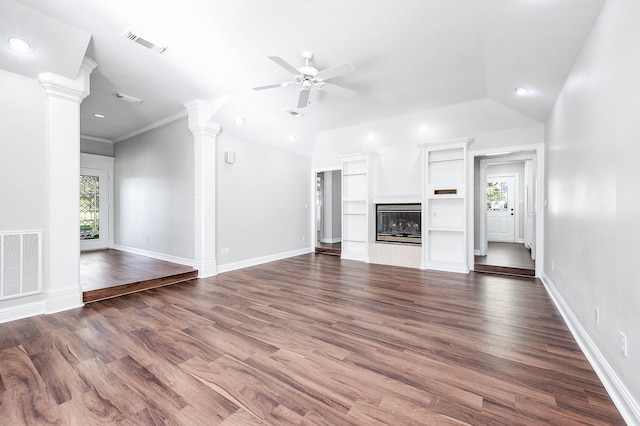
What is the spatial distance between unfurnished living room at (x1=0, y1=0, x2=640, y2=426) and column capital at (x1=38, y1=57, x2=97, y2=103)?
0.02 metres

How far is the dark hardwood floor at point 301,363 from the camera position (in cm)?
165

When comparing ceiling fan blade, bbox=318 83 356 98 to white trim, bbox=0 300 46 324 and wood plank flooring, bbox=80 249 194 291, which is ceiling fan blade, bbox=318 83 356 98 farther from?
white trim, bbox=0 300 46 324

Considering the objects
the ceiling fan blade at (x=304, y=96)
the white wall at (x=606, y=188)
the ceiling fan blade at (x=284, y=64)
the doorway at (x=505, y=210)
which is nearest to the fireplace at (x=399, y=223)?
the doorway at (x=505, y=210)

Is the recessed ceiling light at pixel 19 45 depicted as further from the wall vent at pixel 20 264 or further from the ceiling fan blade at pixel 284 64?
the ceiling fan blade at pixel 284 64

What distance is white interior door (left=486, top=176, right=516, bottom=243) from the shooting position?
8852 mm

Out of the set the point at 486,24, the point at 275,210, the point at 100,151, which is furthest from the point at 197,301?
the point at 100,151

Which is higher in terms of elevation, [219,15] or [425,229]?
[219,15]

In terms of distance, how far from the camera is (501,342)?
2.49m

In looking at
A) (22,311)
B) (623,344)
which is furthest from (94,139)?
(623,344)

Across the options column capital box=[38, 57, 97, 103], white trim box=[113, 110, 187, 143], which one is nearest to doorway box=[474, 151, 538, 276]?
white trim box=[113, 110, 187, 143]

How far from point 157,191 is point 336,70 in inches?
193

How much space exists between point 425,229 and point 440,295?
1910 millimetres

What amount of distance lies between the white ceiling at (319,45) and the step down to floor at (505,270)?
8.80 feet

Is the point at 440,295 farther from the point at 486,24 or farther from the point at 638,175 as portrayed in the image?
the point at 486,24
